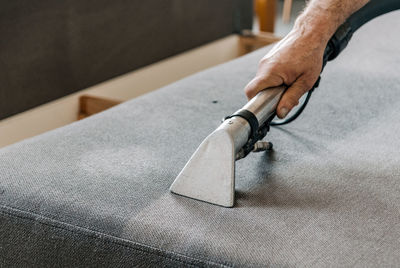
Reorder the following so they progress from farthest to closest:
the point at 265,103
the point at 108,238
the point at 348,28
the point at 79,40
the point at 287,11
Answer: the point at 287,11
the point at 79,40
the point at 348,28
the point at 265,103
the point at 108,238

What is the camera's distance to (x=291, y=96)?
3.13 ft

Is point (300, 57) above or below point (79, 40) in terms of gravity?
above

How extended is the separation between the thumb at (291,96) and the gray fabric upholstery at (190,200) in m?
0.08

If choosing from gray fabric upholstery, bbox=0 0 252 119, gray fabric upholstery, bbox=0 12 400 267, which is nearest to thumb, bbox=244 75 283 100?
gray fabric upholstery, bbox=0 12 400 267

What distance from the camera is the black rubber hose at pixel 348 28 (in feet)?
3.37

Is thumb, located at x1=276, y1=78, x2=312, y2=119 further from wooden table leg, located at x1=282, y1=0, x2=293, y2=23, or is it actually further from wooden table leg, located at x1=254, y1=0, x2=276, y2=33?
wooden table leg, located at x1=282, y1=0, x2=293, y2=23

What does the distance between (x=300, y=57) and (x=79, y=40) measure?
3.33ft

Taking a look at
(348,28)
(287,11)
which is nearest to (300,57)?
(348,28)

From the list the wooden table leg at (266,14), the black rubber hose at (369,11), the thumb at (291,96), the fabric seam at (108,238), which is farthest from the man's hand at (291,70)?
the wooden table leg at (266,14)

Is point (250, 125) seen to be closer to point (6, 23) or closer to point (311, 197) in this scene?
point (311, 197)

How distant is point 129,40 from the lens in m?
2.07

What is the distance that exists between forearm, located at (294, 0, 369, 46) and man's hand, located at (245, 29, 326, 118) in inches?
0.6

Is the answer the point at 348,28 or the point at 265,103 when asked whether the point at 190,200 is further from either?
the point at 348,28

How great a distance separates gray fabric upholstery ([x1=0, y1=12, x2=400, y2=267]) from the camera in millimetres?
742
